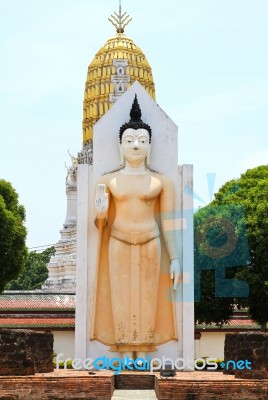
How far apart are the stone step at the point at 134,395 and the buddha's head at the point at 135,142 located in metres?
4.29

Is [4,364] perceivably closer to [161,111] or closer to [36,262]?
[161,111]

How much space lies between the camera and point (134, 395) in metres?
13.7

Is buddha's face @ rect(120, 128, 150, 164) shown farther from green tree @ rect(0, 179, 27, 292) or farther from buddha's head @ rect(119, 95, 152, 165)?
green tree @ rect(0, 179, 27, 292)

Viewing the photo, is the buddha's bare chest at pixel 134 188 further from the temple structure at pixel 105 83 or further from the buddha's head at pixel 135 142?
the temple structure at pixel 105 83

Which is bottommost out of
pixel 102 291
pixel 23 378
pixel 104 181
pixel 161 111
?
pixel 23 378

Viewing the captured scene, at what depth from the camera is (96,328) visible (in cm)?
1631

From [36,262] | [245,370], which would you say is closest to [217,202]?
[245,370]

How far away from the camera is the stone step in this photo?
13203 millimetres

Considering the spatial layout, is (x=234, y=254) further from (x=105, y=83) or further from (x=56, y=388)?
(x=105, y=83)

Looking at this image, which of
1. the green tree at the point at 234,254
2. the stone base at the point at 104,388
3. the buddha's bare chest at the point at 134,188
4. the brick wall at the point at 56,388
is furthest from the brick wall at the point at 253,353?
the green tree at the point at 234,254

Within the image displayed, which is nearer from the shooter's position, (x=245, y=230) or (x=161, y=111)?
(x=161, y=111)

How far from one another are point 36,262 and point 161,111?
5489 centimetres

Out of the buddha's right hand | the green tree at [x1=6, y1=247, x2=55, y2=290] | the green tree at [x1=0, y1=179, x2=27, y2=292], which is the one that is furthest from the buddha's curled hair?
the green tree at [x1=6, y1=247, x2=55, y2=290]

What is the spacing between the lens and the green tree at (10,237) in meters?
27.8
